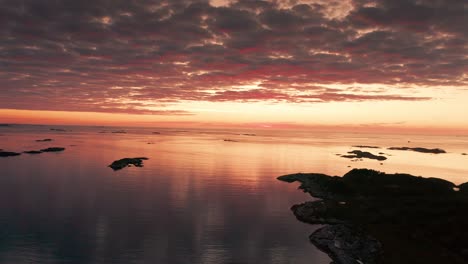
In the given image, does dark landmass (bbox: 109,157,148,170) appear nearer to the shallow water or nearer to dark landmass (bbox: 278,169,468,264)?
the shallow water

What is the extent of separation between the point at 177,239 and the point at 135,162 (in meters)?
79.0

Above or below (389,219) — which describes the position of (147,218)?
below

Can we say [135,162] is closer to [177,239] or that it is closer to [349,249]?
[177,239]

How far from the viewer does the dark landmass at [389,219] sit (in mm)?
38531

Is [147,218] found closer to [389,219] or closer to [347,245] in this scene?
[347,245]

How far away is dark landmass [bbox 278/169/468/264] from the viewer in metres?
38.5

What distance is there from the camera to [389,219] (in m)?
49.7

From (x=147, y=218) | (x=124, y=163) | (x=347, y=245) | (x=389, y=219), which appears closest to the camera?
(x=347, y=245)

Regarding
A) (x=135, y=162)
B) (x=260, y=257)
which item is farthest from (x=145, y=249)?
(x=135, y=162)

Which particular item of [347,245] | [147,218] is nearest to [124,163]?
[147,218]

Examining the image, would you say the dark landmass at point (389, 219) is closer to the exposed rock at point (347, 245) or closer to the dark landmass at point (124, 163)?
the exposed rock at point (347, 245)

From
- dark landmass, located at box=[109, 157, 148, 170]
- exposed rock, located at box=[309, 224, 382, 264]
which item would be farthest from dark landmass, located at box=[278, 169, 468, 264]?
dark landmass, located at box=[109, 157, 148, 170]

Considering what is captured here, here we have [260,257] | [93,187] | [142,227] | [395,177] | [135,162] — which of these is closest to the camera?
[260,257]

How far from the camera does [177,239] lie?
46812 millimetres
